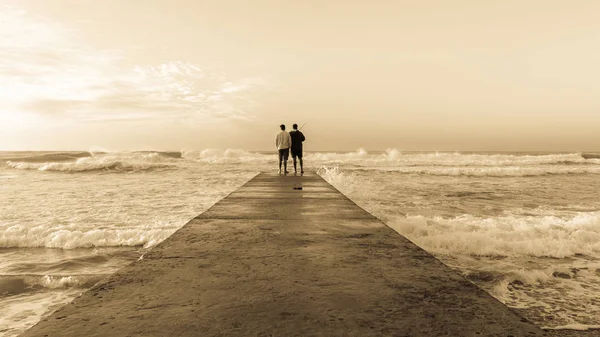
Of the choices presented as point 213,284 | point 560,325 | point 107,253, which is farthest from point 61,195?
point 560,325

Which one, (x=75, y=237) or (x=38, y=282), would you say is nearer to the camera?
(x=38, y=282)

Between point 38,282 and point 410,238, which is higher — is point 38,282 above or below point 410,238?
above

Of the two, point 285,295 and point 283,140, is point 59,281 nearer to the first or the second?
point 285,295

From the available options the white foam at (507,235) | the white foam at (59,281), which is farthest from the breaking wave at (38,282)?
the white foam at (507,235)

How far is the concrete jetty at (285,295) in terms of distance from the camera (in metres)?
1.57

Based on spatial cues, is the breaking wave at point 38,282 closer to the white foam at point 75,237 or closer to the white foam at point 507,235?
the white foam at point 75,237

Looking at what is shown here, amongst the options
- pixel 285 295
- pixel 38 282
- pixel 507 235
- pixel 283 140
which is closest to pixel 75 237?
pixel 38 282

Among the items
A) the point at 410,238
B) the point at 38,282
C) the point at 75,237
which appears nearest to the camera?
the point at 38,282

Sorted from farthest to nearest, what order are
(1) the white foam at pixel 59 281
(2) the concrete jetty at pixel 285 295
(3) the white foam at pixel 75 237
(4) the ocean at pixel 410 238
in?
1. (3) the white foam at pixel 75 237
2. (1) the white foam at pixel 59 281
3. (4) the ocean at pixel 410 238
4. (2) the concrete jetty at pixel 285 295

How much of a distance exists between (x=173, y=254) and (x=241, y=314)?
133 centimetres

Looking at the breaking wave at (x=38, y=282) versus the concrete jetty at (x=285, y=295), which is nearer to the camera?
the concrete jetty at (x=285, y=295)

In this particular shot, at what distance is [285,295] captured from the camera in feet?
6.40

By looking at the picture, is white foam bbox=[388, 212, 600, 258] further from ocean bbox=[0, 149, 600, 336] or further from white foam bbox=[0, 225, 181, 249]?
white foam bbox=[0, 225, 181, 249]

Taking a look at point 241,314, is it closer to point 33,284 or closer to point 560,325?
point 560,325
